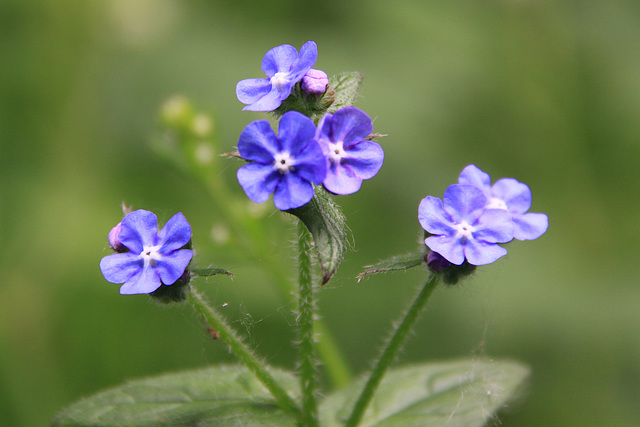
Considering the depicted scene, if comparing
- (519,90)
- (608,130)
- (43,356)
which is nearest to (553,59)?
(519,90)

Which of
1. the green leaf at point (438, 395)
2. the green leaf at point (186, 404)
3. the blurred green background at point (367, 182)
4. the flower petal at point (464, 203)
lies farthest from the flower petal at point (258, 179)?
the blurred green background at point (367, 182)

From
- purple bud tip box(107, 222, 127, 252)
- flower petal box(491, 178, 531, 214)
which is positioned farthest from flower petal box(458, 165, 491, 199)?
purple bud tip box(107, 222, 127, 252)

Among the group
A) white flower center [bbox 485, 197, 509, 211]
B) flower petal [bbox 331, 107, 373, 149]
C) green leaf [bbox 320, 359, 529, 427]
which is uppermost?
flower petal [bbox 331, 107, 373, 149]

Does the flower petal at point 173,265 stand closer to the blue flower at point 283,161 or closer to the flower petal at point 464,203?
the blue flower at point 283,161

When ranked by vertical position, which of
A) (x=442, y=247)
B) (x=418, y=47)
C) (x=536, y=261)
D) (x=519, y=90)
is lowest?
(x=442, y=247)

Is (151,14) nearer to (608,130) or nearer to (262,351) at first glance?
(262,351)

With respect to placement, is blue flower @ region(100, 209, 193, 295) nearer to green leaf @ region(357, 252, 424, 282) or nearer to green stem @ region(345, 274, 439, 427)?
green leaf @ region(357, 252, 424, 282)
